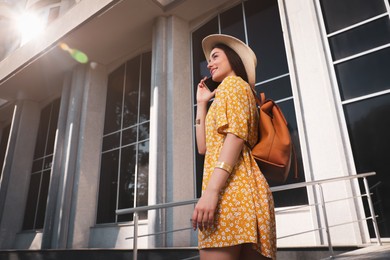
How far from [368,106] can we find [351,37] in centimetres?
144

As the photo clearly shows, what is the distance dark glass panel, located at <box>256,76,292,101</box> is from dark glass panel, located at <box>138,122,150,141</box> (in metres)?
3.72

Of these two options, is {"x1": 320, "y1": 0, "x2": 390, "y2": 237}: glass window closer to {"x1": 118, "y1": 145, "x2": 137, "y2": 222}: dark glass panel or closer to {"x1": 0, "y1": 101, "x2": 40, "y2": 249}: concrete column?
{"x1": 118, "y1": 145, "x2": 137, "y2": 222}: dark glass panel

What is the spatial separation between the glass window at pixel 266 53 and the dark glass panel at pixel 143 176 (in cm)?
172

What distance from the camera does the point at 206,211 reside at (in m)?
1.28

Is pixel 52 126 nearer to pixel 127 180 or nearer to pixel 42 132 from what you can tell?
pixel 42 132

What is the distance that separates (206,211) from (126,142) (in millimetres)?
8449

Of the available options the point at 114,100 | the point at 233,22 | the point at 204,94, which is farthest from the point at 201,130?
the point at 114,100

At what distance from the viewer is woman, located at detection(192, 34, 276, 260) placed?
1290mm

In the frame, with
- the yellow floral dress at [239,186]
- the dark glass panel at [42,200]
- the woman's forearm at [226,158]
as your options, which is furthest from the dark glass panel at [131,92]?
the woman's forearm at [226,158]

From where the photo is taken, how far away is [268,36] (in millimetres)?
7074

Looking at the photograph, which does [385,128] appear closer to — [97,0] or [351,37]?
[351,37]

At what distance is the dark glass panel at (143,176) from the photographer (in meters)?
8.15

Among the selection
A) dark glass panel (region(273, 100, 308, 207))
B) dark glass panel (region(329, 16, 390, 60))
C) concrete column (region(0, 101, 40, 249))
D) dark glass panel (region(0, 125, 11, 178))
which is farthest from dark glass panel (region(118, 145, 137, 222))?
dark glass panel (region(0, 125, 11, 178))

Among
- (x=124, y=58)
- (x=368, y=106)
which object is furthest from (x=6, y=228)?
(x=368, y=106)
